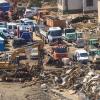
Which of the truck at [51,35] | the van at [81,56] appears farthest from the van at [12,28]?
the van at [81,56]

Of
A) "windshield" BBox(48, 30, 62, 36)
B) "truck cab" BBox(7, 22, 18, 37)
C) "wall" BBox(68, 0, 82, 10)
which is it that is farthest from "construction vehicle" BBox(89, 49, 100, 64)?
"wall" BBox(68, 0, 82, 10)

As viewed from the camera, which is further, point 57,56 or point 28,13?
point 28,13

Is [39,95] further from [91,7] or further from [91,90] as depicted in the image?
[91,7]

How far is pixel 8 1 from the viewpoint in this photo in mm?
59062

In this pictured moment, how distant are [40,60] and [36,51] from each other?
1388 millimetres

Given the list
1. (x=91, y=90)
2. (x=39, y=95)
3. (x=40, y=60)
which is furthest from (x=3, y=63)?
(x=91, y=90)

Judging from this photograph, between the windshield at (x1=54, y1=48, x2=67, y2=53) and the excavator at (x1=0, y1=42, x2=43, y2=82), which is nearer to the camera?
the excavator at (x1=0, y1=42, x2=43, y2=82)

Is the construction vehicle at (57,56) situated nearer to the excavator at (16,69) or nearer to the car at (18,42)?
the excavator at (16,69)

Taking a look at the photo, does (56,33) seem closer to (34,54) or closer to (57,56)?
(34,54)

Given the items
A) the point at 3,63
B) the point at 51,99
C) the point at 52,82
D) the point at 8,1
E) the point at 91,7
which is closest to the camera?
the point at 51,99

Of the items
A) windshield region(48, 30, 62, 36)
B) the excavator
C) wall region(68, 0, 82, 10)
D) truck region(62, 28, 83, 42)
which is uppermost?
wall region(68, 0, 82, 10)

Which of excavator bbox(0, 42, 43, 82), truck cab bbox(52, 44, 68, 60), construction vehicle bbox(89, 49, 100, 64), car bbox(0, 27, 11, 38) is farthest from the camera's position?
car bbox(0, 27, 11, 38)

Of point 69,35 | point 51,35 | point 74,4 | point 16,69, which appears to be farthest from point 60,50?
point 74,4

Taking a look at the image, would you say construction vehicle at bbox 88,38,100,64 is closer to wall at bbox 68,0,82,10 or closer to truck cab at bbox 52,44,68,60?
truck cab at bbox 52,44,68,60
